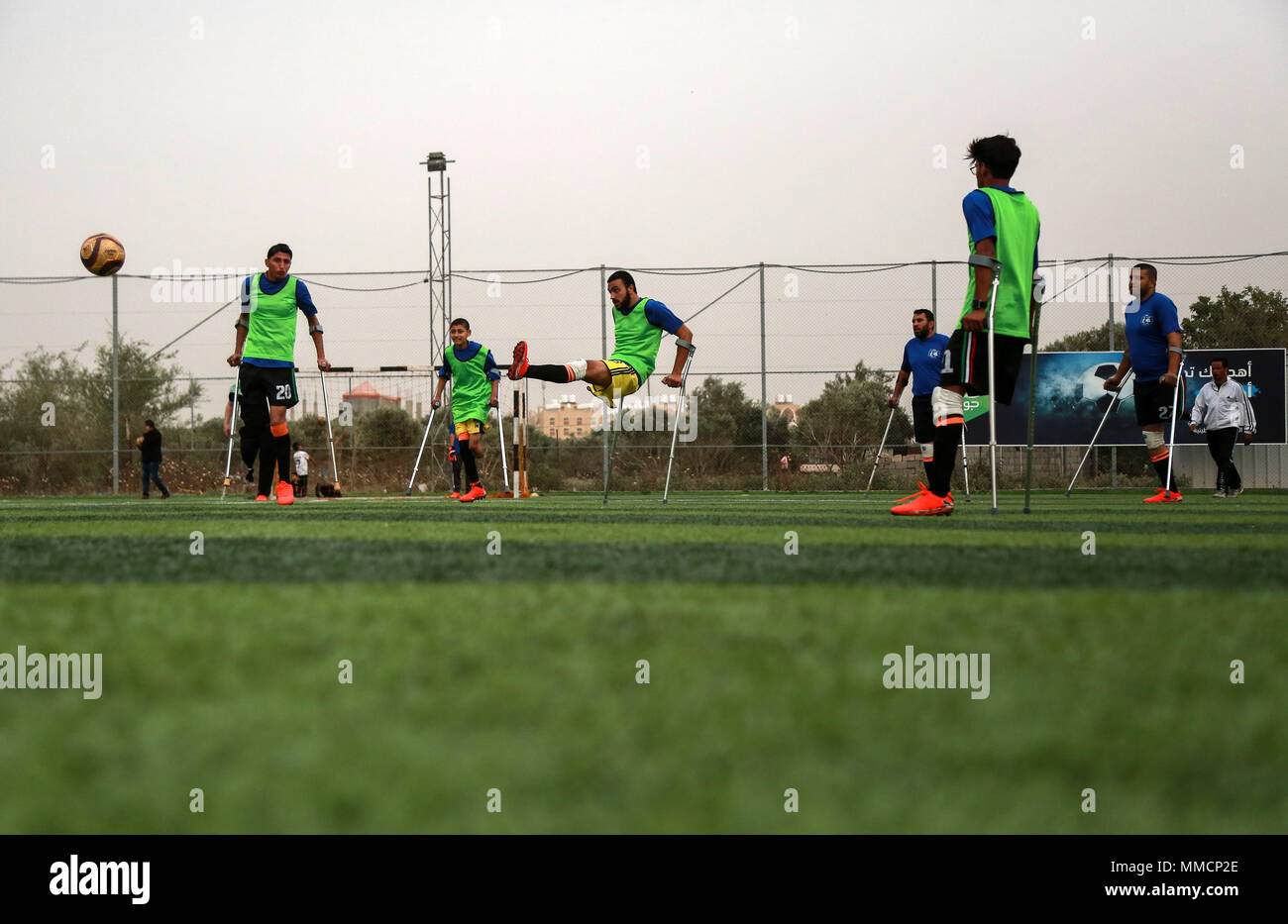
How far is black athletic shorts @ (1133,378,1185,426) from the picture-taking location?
10156 mm

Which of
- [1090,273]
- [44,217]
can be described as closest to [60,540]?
[1090,273]

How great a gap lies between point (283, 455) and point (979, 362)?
18.4 ft

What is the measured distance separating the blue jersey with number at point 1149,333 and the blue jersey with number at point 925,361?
70.0 inches

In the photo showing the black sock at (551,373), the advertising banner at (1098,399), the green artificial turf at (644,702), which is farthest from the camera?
the advertising banner at (1098,399)

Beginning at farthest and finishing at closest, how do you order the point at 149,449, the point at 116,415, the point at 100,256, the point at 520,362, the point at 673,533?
the point at 116,415 → the point at 149,449 → the point at 100,256 → the point at 520,362 → the point at 673,533

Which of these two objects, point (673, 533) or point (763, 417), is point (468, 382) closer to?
point (673, 533)

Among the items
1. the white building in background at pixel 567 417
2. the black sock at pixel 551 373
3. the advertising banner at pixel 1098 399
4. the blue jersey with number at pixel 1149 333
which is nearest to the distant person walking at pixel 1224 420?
the blue jersey with number at pixel 1149 333

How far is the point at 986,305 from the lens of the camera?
6473 mm

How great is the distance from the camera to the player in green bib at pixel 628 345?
9359 mm

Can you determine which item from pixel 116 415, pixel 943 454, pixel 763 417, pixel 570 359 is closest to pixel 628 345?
pixel 943 454

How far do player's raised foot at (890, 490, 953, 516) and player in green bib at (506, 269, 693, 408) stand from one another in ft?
9.38

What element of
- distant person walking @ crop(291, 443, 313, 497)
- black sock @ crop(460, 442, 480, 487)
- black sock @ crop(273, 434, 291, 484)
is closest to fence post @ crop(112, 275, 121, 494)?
distant person walking @ crop(291, 443, 313, 497)

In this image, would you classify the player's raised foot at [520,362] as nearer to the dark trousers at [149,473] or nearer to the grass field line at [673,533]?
the grass field line at [673,533]

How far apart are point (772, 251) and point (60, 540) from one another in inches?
709
